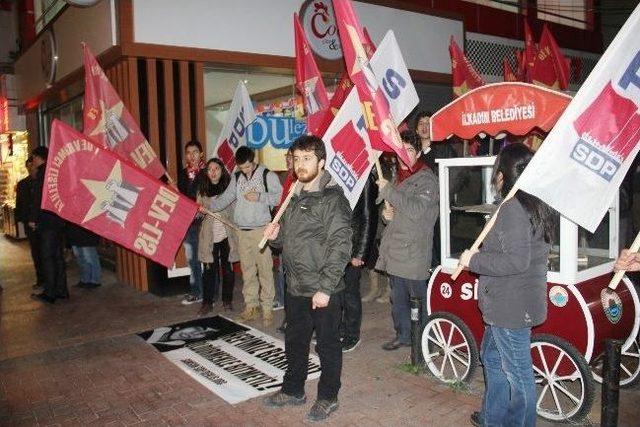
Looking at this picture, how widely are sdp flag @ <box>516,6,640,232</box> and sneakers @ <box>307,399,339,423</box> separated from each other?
86.7 inches

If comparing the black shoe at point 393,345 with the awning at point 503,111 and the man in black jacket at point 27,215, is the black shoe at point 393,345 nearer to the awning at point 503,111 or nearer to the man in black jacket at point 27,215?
the awning at point 503,111

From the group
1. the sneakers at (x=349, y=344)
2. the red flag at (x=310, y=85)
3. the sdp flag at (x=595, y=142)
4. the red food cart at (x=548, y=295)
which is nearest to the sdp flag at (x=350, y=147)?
the red food cart at (x=548, y=295)

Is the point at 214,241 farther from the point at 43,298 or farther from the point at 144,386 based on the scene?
the point at 43,298

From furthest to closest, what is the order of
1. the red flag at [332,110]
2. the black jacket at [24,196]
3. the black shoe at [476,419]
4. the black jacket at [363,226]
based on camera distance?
the black jacket at [24,196]
the black jacket at [363,226]
the red flag at [332,110]
the black shoe at [476,419]

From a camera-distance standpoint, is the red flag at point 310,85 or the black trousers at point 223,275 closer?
the red flag at point 310,85

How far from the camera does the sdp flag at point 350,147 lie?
488 centimetres

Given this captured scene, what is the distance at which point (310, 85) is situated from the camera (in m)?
5.86

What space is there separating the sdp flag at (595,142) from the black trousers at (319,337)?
5.60 ft

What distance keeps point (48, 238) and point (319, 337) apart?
5.58m

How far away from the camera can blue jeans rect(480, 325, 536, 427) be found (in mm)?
3225

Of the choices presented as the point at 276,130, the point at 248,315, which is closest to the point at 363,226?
the point at 248,315

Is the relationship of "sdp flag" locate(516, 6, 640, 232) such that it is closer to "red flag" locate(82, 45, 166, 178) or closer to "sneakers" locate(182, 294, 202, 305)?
"red flag" locate(82, 45, 166, 178)

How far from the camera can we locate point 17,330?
22.0ft

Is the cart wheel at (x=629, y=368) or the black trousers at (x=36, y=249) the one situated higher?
the black trousers at (x=36, y=249)
